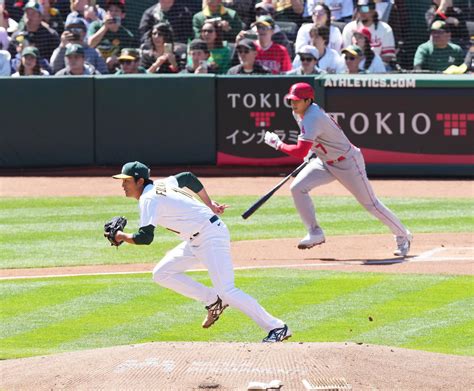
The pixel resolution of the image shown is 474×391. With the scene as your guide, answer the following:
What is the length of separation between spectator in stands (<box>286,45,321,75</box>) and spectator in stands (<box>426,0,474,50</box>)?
89.9 inches

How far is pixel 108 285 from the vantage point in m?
11.2

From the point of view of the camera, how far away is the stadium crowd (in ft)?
60.8

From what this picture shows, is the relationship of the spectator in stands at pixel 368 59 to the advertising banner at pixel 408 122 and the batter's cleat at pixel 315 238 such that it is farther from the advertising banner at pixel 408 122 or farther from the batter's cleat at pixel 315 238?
the batter's cleat at pixel 315 238

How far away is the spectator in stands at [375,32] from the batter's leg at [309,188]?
6963mm

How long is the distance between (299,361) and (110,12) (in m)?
13.8

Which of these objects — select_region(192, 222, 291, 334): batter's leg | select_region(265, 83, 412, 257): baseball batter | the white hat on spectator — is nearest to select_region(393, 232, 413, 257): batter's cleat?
select_region(265, 83, 412, 257): baseball batter

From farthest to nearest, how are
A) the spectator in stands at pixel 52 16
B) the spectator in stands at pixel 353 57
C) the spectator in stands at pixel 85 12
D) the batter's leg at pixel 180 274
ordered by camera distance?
the spectator in stands at pixel 52 16 → the spectator in stands at pixel 85 12 → the spectator in stands at pixel 353 57 → the batter's leg at pixel 180 274

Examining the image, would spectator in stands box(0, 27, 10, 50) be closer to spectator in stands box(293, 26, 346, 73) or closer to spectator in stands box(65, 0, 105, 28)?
spectator in stands box(65, 0, 105, 28)

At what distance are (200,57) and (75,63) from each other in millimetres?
2063

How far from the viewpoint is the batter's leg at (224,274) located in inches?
328

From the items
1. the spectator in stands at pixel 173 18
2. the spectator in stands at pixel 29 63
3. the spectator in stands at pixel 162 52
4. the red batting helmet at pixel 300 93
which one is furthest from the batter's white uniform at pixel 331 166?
the spectator in stands at pixel 173 18

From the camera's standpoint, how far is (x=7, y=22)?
69.5 ft

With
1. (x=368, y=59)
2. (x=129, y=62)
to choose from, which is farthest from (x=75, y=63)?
(x=368, y=59)

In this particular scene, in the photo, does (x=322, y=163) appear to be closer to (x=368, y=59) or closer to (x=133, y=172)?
(x=133, y=172)
